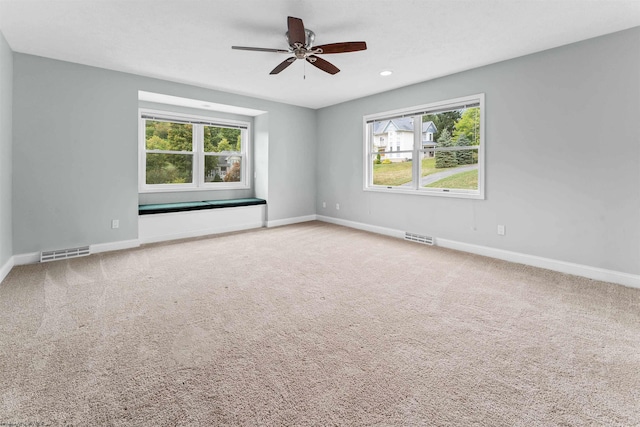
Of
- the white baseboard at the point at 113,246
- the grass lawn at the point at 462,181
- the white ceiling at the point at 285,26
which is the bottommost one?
the white baseboard at the point at 113,246

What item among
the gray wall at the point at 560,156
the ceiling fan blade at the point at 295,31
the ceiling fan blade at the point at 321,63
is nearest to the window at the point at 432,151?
the gray wall at the point at 560,156

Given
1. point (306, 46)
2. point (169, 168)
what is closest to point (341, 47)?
point (306, 46)

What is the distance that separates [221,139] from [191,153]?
70 cm

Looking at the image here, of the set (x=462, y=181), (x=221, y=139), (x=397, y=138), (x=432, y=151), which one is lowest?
(x=462, y=181)

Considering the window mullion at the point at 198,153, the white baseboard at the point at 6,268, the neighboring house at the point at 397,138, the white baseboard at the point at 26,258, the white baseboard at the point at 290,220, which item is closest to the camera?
the white baseboard at the point at 6,268

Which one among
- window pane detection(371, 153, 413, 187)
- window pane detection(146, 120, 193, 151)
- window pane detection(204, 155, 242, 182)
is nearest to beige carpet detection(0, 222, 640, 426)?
window pane detection(371, 153, 413, 187)

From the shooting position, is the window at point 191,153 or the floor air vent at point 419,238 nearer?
the floor air vent at point 419,238

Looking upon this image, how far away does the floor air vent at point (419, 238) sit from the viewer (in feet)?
15.6

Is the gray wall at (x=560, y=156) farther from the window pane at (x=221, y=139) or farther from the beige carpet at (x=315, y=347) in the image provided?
the window pane at (x=221, y=139)

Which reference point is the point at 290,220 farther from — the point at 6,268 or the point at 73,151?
the point at 6,268

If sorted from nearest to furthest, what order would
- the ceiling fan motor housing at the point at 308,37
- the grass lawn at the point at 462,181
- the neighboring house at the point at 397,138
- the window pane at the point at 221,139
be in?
the ceiling fan motor housing at the point at 308,37, the grass lawn at the point at 462,181, the neighboring house at the point at 397,138, the window pane at the point at 221,139

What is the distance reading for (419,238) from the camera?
16.0 feet

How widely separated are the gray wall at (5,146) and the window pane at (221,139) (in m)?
2.78

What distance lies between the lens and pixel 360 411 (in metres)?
1.45
